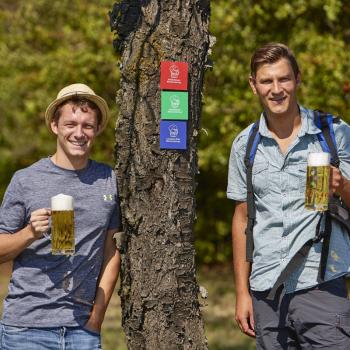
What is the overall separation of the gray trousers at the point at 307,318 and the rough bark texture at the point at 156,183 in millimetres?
396

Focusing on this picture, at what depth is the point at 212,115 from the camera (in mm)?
11398

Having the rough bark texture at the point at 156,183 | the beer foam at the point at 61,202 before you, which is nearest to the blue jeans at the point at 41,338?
the rough bark texture at the point at 156,183

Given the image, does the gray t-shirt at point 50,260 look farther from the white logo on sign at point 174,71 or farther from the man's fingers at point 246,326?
the man's fingers at point 246,326

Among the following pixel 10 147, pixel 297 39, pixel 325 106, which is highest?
pixel 297 39

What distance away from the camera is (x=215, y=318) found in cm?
1092

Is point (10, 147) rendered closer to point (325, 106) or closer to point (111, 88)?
point (111, 88)

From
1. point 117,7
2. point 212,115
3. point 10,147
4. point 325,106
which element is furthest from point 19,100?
point 117,7

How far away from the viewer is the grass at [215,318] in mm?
9077

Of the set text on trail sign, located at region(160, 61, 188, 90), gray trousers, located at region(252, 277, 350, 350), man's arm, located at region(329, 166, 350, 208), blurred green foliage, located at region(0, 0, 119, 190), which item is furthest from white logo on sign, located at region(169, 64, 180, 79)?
blurred green foliage, located at region(0, 0, 119, 190)

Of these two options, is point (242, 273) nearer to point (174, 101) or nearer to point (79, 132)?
point (174, 101)

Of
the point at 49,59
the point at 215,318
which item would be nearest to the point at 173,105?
the point at 215,318

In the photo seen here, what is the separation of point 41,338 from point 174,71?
4.59 feet

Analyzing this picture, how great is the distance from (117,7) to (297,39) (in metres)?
6.79

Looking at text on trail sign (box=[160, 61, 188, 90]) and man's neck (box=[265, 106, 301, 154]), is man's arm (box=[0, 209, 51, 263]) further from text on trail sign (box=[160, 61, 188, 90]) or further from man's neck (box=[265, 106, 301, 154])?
man's neck (box=[265, 106, 301, 154])
